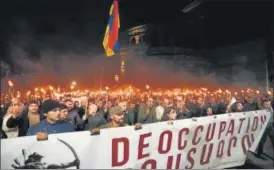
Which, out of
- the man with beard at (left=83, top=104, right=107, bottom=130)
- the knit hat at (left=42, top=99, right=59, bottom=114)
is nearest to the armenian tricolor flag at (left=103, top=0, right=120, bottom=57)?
the man with beard at (left=83, top=104, right=107, bottom=130)

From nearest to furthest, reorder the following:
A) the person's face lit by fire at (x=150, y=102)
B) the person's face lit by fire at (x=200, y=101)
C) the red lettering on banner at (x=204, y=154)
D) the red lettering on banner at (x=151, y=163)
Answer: the red lettering on banner at (x=151, y=163) < the red lettering on banner at (x=204, y=154) < the person's face lit by fire at (x=150, y=102) < the person's face lit by fire at (x=200, y=101)

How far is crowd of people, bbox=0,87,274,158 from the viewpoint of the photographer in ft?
13.5

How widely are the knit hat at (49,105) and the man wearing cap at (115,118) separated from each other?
61 cm

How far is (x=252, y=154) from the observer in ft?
17.3

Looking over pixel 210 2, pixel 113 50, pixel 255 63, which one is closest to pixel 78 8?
pixel 113 50

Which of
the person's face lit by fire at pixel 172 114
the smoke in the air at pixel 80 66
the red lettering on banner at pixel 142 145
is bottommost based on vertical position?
the red lettering on banner at pixel 142 145

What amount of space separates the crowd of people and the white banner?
170mm

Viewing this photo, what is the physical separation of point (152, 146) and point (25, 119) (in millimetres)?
1555

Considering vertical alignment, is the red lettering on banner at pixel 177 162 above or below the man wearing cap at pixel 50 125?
below

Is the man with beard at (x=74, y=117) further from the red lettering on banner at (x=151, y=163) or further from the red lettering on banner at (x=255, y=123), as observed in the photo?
Answer: the red lettering on banner at (x=255, y=123)

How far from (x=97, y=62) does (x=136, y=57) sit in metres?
0.57

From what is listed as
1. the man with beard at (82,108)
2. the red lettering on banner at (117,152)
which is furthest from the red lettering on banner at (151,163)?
the man with beard at (82,108)

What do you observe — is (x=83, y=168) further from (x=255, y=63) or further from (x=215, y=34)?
(x=255, y=63)

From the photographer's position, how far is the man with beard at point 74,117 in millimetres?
4574
